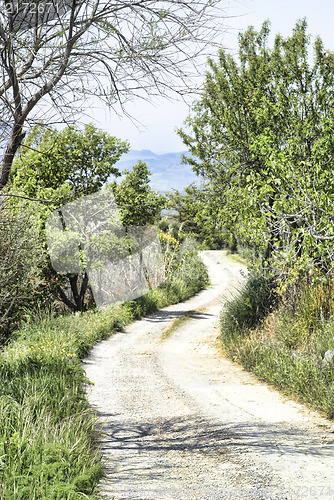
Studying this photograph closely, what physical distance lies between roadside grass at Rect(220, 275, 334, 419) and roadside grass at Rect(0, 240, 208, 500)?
3.00 m

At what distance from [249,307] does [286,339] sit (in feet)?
6.95

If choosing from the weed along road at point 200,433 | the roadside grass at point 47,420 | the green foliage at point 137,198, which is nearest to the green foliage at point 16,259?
the roadside grass at point 47,420

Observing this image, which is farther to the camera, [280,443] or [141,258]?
[141,258]

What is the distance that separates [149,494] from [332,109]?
861 cm

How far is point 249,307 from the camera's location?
968 cm

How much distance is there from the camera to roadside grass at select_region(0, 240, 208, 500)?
10.3 feet

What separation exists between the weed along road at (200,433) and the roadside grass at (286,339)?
24cm

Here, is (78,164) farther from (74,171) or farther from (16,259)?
(16,259)

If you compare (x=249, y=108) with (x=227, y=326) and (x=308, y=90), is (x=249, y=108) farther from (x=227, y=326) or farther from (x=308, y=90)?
(x=227, y=326)

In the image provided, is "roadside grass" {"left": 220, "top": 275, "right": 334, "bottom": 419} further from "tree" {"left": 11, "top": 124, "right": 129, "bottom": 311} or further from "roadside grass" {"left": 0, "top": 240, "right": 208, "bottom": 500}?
"tree" {"left": 11, "top": 124, "right": 129, "bottom": 311}

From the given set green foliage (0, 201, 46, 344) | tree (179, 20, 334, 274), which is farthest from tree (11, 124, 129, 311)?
tree (179, 20, 334, 274)

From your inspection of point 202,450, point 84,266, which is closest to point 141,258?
point 84,266

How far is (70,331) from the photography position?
9.20 metres

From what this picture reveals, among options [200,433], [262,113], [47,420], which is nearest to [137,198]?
[262,113]
